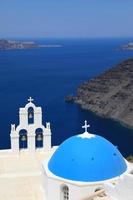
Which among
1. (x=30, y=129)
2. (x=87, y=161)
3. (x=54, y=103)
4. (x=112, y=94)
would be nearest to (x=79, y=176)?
(x=87, y=161)

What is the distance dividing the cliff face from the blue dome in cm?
5264

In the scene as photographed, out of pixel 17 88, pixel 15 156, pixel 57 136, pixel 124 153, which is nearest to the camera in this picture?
pixel 15 156

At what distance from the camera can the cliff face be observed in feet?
258

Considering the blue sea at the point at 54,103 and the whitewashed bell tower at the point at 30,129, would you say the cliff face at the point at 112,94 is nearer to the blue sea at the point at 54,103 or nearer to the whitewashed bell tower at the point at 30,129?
the blue sea at the point at 54,103

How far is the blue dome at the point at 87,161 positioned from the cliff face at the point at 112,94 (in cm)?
5264

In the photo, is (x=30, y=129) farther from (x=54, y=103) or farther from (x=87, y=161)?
(x=54, y=103)

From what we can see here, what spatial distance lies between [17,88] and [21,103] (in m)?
22.0

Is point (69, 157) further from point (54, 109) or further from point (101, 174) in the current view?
point (54, 109)

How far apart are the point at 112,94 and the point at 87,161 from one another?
6865 cm

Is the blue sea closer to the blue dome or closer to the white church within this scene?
the white church

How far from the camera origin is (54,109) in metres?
80.2

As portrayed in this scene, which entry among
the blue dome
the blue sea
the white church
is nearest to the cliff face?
the blue sea

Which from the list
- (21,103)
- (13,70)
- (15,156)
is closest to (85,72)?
(13,70)

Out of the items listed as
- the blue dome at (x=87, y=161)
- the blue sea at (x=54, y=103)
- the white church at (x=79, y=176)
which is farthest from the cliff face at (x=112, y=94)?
the blue dome at (x=87, y=161)
